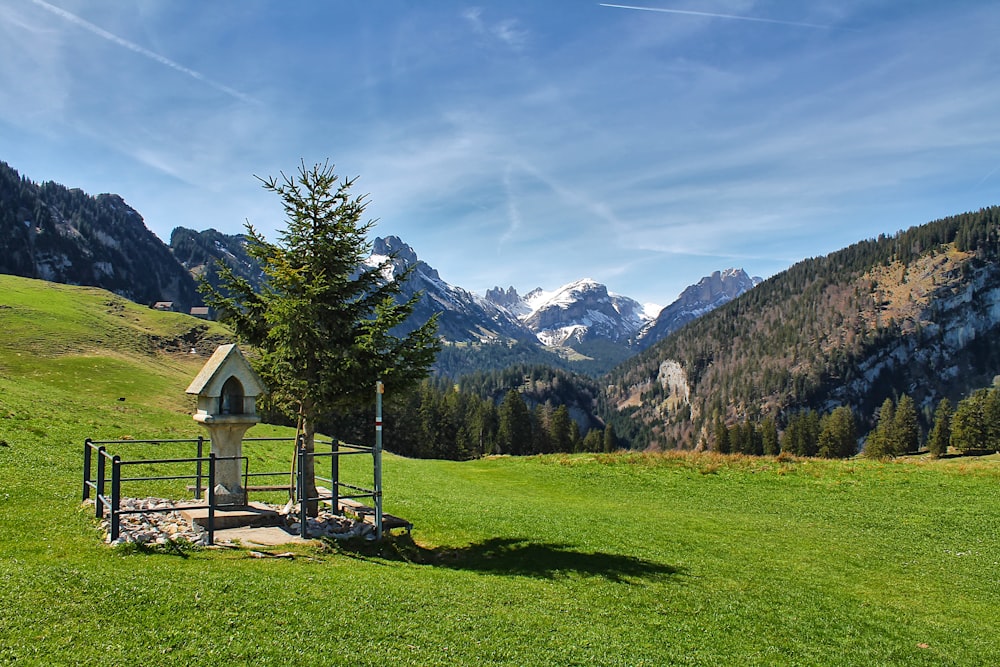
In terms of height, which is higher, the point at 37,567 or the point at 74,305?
the point at 74,305

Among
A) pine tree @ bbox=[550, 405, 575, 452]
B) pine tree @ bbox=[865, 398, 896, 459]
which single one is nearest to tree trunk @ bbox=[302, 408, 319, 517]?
pine tree @ bbox=[550, 405, 575, 452]

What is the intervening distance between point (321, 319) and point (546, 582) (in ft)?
34.9

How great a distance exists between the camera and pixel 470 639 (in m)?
10.1

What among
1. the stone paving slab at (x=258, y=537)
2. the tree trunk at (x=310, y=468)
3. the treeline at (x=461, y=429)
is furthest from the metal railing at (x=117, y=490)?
the treeline at (x=461, y=429)

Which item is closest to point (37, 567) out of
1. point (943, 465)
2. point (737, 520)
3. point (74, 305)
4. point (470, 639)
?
point (470, 639)

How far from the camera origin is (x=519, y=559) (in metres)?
17.3

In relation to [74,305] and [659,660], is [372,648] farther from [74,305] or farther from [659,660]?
[74,305]

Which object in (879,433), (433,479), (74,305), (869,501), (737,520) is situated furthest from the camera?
(879,433)

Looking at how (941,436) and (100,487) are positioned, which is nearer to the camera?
(100,487)

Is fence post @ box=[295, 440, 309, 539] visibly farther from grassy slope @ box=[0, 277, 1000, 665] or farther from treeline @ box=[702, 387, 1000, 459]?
treeline @ box=[702, 387, 1000, 459]

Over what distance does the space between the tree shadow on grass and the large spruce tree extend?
122 inches

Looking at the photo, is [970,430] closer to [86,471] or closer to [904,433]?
[904,433]

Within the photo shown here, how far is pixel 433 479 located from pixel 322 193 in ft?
85.7

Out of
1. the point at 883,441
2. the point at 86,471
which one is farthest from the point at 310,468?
the point at 883,441
